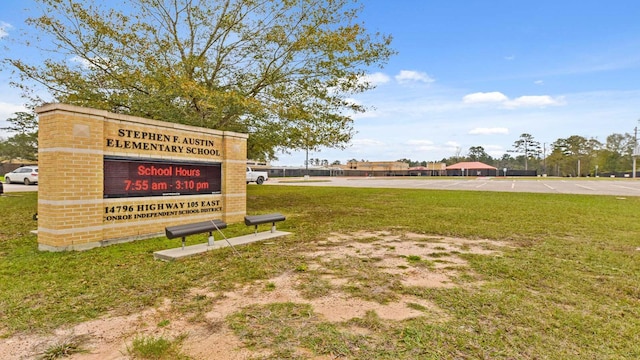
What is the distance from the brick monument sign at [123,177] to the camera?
220 inches

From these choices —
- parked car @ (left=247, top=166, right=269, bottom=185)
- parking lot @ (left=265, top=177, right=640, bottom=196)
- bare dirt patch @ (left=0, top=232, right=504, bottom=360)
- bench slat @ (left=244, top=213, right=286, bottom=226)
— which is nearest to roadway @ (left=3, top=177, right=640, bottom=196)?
parking lot @ (left=265, top=177, right=640, bottom=196)

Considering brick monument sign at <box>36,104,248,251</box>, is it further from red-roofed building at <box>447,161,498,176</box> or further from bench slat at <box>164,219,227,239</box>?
red-roofed building at <box>447,161,498,176</box>

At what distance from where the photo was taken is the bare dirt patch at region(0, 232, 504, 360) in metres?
2.67

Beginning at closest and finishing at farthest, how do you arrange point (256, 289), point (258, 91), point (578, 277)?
1. point (256, 289)
2. point (578, 277)
3. point (258, 91)

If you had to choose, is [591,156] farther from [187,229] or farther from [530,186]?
[187,229]

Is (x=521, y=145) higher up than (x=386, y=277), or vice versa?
(x=521, y=145)

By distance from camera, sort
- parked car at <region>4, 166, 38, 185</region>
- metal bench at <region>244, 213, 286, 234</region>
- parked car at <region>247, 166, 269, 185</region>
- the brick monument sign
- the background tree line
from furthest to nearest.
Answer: the background tree line
parked car at <region>247, 166, 269, 185</region>
parked car at <region>4, 166, 38, 185</region>
metal bench at <region>244, 213, 286, 234</region>
the brick monument sign

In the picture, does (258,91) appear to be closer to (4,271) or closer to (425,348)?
(4,271)

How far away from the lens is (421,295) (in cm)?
375

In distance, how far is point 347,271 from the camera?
15.4 ft

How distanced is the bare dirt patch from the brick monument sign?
335 cm

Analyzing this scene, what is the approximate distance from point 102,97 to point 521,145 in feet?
404

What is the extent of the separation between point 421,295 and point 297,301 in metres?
1.35

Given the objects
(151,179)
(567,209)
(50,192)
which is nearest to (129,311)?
(50,192)
